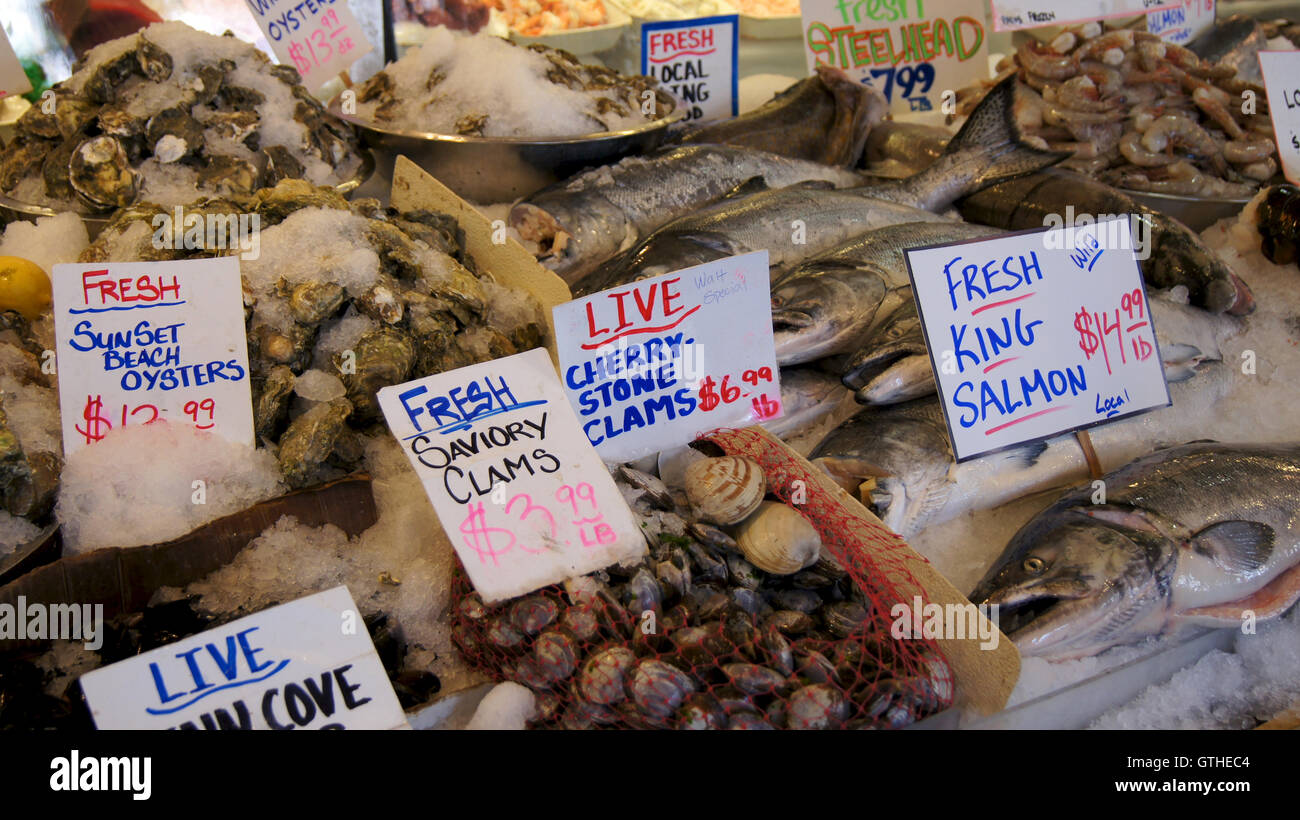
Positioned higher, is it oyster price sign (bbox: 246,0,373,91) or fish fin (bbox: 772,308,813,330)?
oyster price sign (bbox: 246,0,373,91)

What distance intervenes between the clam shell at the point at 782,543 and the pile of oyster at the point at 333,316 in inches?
31.2

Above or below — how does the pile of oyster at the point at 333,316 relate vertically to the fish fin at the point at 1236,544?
above

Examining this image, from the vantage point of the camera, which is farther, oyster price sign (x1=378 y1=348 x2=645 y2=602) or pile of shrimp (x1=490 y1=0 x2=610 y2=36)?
pile of shrimp (x1=490 y1=0 x2=610 y2=36)

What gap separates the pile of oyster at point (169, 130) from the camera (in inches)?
96.4

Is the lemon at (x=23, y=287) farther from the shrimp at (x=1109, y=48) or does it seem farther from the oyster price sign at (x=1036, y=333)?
the shrimp at (x=1109, y=48)

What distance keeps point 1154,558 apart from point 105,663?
1941 millimetres

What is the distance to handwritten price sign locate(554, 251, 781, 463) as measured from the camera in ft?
6.33

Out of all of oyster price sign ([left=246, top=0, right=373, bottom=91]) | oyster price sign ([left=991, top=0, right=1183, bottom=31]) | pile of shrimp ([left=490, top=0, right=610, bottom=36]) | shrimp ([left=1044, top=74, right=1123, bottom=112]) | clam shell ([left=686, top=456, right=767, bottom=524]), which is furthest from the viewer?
pile of shrimp ([left=490, top=0, right=610, bottom=36])

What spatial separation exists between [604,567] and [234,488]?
2.64ft

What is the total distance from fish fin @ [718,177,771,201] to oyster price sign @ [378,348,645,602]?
1.48 m

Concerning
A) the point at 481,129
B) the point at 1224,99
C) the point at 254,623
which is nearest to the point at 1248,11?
the point at 1224,99

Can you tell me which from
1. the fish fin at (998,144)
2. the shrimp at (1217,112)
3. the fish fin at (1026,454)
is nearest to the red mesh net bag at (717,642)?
the fish fin at (1026,454)

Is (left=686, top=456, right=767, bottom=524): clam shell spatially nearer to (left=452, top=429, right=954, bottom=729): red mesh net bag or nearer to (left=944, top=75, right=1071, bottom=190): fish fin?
(left=452, top=429, right=954, bottom=729): red mesh net bag

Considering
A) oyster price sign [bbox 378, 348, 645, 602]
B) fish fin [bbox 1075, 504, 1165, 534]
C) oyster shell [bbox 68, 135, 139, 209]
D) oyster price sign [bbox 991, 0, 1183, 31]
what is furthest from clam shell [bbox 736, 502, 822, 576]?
oyster price sign [bbox 991, 0, 1183, 31]
